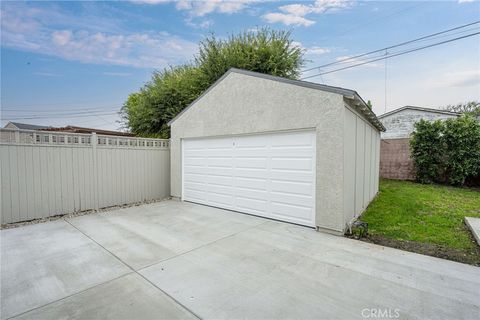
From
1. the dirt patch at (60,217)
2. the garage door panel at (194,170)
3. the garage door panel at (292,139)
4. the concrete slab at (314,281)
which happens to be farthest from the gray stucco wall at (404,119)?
the dirt patch at (60,217)

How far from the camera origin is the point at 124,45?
30.1 ft

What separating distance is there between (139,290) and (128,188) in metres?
5.34

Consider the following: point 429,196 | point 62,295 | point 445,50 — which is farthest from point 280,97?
point 445,50

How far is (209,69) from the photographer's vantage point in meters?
10.7

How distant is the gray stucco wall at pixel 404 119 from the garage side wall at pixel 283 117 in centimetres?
1335

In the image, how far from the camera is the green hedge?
992 centimetres

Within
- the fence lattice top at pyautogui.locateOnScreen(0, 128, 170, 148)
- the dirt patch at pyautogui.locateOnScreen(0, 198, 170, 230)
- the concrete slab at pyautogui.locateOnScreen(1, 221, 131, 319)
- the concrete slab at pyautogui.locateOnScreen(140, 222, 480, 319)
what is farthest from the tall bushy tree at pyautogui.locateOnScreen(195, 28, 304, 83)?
the concrete slab at pyautogui.locateOnScreen(140, 222, 480, 319)

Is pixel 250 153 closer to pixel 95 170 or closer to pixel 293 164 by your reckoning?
pixel 293 164

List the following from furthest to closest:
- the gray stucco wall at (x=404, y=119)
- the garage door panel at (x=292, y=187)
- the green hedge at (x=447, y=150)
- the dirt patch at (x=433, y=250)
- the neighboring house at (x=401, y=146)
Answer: the gray stucco wall at (x=404, y=119)
the neighboring house at (x=401, y=146)
the green hedge at (x=447, y=150)
the garage door panel at (x=292, y=187)
the dirt patch at (x=433, y=250)

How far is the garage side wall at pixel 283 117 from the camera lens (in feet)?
14.7

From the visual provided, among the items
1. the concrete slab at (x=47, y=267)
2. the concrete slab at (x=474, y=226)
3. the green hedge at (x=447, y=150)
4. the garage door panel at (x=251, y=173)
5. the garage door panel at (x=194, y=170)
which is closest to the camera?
the concrete slab at (x=47, y=267)

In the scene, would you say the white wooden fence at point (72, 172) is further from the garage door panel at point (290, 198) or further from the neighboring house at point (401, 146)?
the neighboring house at point (401, 146)

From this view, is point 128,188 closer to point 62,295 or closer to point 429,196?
point 62,295

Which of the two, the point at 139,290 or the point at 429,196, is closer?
the point at 139,290
